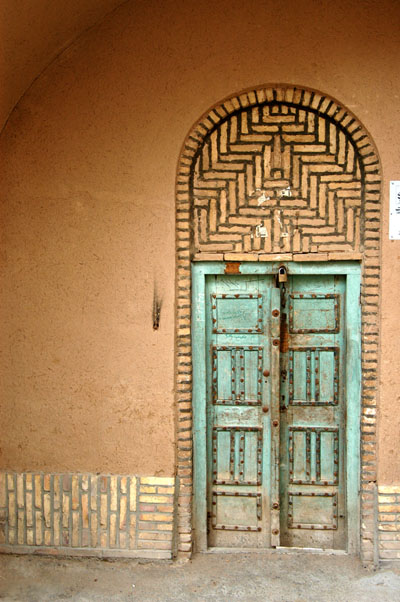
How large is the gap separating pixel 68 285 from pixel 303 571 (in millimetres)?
2738

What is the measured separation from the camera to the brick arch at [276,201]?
4207 millimetres

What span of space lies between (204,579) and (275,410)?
51.8 inches

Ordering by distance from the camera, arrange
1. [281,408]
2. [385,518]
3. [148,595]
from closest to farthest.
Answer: [148,595] → [385,518] → [281,408]

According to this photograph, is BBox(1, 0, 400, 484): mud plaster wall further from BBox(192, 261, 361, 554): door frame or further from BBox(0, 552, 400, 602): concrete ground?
BBox(0, 552, 400, 602): concrete ground

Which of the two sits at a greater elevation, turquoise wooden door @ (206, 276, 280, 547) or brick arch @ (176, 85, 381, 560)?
brick arch @ (176, 85, 381, 560)

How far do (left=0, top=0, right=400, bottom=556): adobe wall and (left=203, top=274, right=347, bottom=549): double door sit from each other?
36cm

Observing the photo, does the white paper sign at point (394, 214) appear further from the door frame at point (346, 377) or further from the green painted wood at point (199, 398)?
the green painted wood at point (199, 398)

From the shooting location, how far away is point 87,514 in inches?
170

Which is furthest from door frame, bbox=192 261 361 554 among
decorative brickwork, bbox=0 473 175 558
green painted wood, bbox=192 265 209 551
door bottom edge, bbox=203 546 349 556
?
decorative brickwork, bbox=0 473 175 558

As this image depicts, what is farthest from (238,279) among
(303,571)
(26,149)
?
(303,571)

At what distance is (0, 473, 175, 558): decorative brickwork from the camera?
4.29 metres

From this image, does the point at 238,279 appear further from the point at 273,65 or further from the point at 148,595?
the point at 148,595

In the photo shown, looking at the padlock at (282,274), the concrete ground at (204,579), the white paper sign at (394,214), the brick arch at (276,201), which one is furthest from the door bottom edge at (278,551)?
the white paper sign at (394,214)

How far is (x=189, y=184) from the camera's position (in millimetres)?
4297
